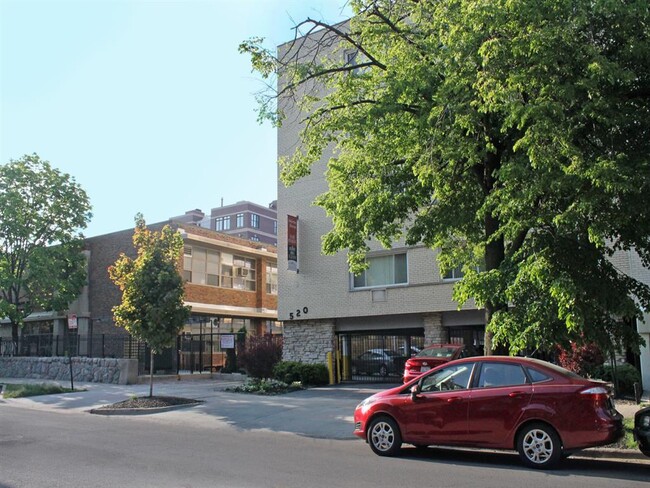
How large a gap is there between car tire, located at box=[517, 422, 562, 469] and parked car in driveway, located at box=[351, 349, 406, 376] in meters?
15.1

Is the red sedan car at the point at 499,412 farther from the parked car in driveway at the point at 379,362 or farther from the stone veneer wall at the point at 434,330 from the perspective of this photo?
the parked car in driveway at the point at 379,362

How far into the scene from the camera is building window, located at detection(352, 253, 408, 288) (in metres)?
23.4

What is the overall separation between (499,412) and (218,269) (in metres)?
26.0

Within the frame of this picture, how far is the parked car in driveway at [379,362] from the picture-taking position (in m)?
23.7

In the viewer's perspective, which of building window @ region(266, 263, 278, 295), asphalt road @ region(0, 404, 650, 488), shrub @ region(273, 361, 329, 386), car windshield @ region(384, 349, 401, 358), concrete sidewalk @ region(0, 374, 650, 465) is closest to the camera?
asphalt road @ region(0, 404, 650, 488)

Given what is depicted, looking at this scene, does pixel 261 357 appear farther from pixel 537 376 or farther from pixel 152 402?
pixel 537 376

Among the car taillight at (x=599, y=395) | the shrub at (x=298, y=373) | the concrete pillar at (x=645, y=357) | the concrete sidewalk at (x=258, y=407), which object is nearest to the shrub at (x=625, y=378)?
the concrete sidewalk at (x=258, y=407)

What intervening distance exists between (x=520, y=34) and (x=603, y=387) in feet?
17.0

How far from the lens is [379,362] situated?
24.1 m

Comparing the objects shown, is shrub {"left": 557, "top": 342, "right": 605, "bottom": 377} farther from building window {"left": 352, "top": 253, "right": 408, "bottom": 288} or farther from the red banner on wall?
the red banner on wall

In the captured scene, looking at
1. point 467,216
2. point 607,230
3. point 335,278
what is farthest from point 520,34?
point 335,278

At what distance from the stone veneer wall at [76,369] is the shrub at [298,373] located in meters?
5.90

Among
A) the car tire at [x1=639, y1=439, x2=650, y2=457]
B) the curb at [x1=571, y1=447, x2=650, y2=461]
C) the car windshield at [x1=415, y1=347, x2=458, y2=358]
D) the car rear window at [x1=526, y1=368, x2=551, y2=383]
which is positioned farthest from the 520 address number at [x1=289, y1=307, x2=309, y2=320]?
the car tire at [x1=639, y1=439, x2=650, y2=457]

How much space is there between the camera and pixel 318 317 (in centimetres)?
2480
